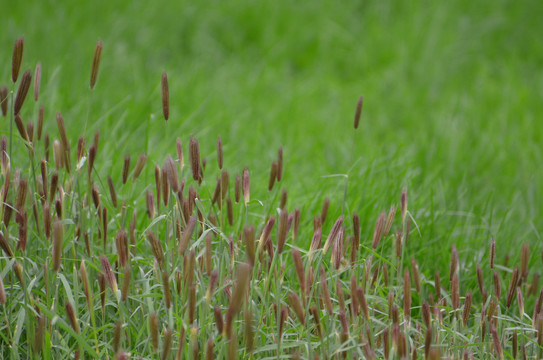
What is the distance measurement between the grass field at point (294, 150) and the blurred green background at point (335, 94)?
0.06 ft

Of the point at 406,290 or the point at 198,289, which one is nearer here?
the point at 406,290

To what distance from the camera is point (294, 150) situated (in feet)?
14.5

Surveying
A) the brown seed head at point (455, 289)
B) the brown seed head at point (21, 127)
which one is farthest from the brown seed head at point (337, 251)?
the brown seed head at point (21, 127)

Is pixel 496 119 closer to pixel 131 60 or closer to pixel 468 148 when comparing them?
pixel 468 148

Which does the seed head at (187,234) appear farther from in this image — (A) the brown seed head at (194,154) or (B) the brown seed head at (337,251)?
(B) the brown seed head at (337,251)

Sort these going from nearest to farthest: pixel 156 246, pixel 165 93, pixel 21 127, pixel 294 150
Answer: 1. pixel 156 246
2. pixel 165 93
3. pixel 21 127
4. pixel 294 150

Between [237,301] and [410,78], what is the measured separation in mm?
4918

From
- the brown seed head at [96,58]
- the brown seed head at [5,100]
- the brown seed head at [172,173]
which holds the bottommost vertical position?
the brown seed head at [172,173]

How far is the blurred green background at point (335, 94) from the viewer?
345cm

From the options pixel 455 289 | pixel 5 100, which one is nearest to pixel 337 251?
pixel 455 289

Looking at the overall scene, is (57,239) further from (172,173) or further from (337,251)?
(337,251)

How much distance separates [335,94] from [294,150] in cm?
119

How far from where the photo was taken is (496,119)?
17.3 ft

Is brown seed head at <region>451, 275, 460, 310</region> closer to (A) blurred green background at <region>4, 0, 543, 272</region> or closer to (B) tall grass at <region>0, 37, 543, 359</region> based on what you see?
(B) tall grass at <region>0, 37, 543, 359</region>
